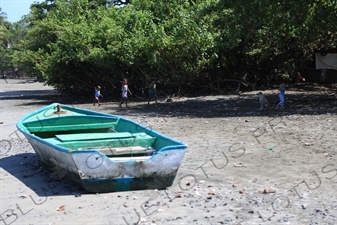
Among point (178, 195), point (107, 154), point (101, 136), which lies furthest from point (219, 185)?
point (101, 136)

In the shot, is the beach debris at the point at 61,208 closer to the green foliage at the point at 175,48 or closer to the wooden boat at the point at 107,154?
the wooden boat at the point at 107,154

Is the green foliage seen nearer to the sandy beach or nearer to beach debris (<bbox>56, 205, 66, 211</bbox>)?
the sandy beach

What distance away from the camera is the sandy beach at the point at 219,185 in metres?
7.27

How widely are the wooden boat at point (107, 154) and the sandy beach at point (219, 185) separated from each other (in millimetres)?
223

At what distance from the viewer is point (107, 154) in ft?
30.3

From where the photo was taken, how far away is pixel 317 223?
266 inches

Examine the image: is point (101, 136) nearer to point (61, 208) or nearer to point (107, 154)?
point (107, 154)

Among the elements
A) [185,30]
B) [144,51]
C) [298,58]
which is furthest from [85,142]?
[298,58]

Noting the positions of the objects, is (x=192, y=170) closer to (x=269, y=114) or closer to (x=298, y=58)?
(x=269, y=114)

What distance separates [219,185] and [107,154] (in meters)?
2.06

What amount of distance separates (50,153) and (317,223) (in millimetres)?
4790

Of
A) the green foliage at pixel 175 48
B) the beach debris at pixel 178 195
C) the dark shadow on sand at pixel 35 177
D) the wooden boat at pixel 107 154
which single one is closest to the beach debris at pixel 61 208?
the dark shadow on sand at pixel 35 177

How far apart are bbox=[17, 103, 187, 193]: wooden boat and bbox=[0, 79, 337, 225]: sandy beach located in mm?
223

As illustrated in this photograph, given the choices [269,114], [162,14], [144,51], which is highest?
[162,14]
